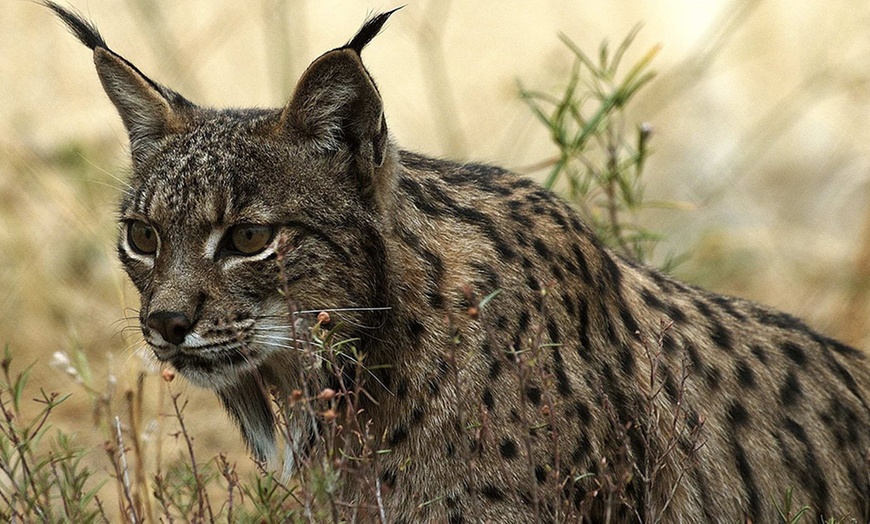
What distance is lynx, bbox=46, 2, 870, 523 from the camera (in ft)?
13.2

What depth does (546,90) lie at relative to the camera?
9773 mm

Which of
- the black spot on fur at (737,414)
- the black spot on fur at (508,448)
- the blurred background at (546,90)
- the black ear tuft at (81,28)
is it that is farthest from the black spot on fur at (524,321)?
the blurred background at (546,90)

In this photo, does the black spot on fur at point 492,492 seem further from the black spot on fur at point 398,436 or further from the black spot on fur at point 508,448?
the black spot on fur at point 398,436

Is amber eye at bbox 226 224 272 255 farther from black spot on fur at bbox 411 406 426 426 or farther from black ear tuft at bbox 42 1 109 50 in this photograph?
black ear tuft at bbox 42 1 109 50

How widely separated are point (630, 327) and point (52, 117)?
715 centimetres

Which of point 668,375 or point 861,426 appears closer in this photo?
point 668,375

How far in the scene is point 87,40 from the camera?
4531 mm

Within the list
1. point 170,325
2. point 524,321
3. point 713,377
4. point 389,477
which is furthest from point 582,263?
point 170,325

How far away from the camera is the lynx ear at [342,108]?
157 inches

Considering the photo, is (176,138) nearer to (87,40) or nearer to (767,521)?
(87,40)

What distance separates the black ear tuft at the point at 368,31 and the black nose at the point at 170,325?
1.00m

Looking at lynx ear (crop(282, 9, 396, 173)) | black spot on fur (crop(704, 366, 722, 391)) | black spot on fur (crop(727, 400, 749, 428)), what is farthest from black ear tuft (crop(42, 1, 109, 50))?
black spot on fur (crop(727, 400, 749, 428))

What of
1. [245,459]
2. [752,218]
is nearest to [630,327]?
[245,459]

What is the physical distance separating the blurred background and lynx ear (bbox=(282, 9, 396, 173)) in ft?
18.1
